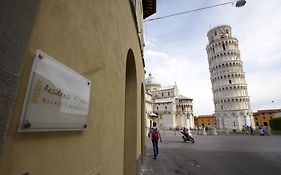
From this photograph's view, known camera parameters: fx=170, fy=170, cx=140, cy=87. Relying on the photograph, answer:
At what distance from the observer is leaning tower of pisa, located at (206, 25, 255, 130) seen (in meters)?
55.5

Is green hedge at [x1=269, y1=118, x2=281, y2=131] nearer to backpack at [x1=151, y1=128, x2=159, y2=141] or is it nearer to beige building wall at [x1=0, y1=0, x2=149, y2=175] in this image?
backpack at [x1=151, y1=128, x2=159, y2=141]

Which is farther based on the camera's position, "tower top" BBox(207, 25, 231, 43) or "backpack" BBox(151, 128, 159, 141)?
"tower top" BBox(207, 25, 231, 43)

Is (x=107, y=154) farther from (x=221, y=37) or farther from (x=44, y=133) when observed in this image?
(x=221, y=37)

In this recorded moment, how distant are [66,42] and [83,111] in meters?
Result: 0.62

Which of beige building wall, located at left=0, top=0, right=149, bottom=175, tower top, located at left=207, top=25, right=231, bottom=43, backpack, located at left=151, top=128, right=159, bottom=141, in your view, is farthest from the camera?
tower top, located at left=207, top=25, right=231, bottom=43

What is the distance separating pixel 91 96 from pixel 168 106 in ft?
232

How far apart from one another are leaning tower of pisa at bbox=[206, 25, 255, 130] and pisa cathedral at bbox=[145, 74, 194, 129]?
17.2m

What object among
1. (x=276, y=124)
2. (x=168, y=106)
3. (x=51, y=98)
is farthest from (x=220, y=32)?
(x=51, y=98)

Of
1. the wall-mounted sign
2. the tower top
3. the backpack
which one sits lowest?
the backpack

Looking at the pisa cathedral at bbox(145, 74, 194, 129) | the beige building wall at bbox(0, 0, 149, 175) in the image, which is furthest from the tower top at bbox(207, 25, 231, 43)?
the beige building wall at bbox(0, 0, 149, 175)

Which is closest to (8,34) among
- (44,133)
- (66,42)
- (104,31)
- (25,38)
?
(25,38)

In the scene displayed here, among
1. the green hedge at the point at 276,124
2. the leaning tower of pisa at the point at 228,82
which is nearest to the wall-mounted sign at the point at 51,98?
the green hedge at the point at 276,124

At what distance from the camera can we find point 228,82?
190ft

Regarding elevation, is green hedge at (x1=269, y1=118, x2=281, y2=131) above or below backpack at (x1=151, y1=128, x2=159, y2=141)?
above
